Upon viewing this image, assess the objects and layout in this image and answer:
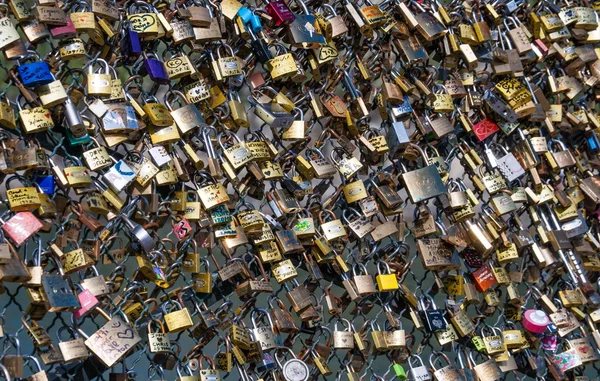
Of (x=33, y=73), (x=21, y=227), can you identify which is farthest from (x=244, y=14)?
(x=21, y=227)

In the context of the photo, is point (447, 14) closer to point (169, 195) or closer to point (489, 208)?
point (489, 208)

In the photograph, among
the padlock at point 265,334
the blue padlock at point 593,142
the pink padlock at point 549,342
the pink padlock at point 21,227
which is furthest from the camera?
the blue padlock at point 593,142

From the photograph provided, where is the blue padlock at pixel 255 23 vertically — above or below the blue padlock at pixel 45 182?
above

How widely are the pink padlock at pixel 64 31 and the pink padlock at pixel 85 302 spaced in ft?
2.14

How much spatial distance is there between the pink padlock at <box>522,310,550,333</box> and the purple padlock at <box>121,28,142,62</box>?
5.26 ft

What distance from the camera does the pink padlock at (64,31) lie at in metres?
2.26

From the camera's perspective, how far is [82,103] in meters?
2.42

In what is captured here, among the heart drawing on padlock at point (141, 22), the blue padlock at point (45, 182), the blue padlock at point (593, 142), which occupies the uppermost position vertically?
the heart drawing on padlock at point (141, 22)

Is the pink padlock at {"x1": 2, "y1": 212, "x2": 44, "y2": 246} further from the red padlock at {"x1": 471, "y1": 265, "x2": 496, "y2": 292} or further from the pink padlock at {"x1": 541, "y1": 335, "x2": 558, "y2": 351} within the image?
the pink padlock at {"x1": 541, "y1": 335, "x2": 558, "y2": 351}

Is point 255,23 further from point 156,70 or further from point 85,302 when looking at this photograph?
point 85,302

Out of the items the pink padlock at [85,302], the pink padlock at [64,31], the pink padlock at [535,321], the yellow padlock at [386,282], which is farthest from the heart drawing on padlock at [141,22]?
the pink padlock at [535,321]

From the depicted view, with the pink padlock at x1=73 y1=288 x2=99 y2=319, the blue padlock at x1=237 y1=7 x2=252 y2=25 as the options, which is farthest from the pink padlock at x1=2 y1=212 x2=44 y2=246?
the blue padlock at x1=237 y1=7 x2=252 y2=25

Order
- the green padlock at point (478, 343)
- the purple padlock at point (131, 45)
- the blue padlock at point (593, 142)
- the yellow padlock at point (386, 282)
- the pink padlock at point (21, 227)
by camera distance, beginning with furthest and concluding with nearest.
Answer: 1. the blue padlock at point (593, 142)
2. the green padlock at point (478, 343)
3. the yellow padlock at point (386, 282)
4. the purple padlock at point (131, 45)
5. the pink padlock at point (21, 227)

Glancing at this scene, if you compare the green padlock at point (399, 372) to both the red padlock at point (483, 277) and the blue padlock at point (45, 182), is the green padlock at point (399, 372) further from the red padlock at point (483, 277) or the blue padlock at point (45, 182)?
the blue padlock at point (45, 182)
